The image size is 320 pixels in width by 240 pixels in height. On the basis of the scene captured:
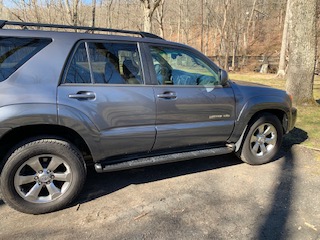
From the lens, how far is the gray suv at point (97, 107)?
274 cm

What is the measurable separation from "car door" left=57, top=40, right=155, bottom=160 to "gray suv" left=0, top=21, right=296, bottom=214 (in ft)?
0.04

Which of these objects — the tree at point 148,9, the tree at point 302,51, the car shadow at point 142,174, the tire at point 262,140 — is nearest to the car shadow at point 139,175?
the car shadow at point 142,174

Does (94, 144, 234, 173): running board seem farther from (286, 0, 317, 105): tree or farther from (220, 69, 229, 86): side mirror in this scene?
(286, 0, 317, 105): tree

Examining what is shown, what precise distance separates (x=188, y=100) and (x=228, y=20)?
29.5 m

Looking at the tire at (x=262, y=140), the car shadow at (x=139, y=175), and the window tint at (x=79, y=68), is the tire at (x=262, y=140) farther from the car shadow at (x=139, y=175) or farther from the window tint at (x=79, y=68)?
the window tint at (x=79, y=68)

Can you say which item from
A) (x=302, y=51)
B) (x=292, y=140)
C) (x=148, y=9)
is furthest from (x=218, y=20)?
(x=292, y=140)

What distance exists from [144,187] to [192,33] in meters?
53.5

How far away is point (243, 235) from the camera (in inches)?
104

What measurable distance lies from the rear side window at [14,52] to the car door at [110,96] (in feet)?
1.26

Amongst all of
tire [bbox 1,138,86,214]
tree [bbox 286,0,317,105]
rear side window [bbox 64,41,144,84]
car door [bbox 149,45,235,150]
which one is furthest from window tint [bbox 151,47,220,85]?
tree [bbox 286,0,317,105]

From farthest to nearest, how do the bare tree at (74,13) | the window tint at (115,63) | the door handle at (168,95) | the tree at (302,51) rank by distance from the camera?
1. the bare tree at (74,13)
2. the tree at (302,51)
3. the door handle at (168,95)
4. the window tint at (115,63)

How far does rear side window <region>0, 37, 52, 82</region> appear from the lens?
106 inches

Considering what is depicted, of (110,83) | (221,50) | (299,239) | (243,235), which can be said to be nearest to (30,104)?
(110,83)

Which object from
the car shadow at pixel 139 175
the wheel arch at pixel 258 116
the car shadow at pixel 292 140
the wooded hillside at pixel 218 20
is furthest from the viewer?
the wooded hillside at pixel 218 20
